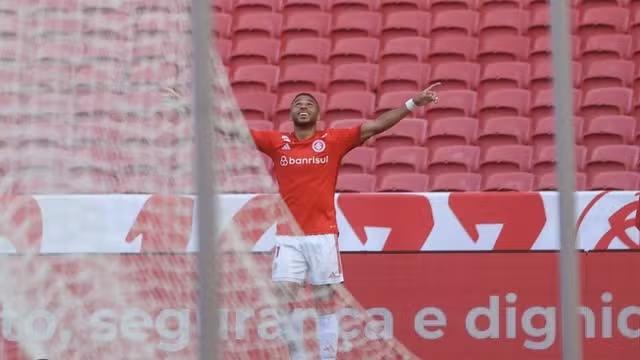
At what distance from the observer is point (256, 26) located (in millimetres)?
8211

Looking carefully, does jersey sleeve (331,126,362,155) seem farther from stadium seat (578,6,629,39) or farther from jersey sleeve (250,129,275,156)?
stadium seat (578,6,629,39)

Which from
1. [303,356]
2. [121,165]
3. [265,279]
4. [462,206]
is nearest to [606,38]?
[462,206]

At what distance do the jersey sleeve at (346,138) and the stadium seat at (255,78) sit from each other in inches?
95.0

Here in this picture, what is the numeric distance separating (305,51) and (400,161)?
134 cm

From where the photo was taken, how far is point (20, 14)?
321cm

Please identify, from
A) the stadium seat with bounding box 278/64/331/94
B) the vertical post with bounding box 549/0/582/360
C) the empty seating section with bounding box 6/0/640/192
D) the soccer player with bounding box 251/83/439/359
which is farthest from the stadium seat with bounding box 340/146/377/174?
the vertical post with bounding box 549/0/582/360

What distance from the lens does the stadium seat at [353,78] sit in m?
7.79

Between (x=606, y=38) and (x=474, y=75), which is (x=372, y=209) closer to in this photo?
(x=474, y=75)

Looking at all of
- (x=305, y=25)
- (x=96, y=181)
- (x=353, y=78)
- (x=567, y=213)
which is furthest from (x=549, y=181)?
(x=567, y=213)

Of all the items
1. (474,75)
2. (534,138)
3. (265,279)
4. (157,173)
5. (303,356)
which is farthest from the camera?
(474,75)

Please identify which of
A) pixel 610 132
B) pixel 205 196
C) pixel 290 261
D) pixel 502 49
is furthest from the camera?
pixel 502 49

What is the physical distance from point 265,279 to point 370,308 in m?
1.98

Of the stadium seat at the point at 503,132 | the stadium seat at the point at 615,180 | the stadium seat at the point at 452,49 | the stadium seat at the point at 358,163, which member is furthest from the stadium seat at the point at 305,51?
the stadium seat at the point at 615,180

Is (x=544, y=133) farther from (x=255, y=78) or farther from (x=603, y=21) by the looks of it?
(x=255, y=78)
